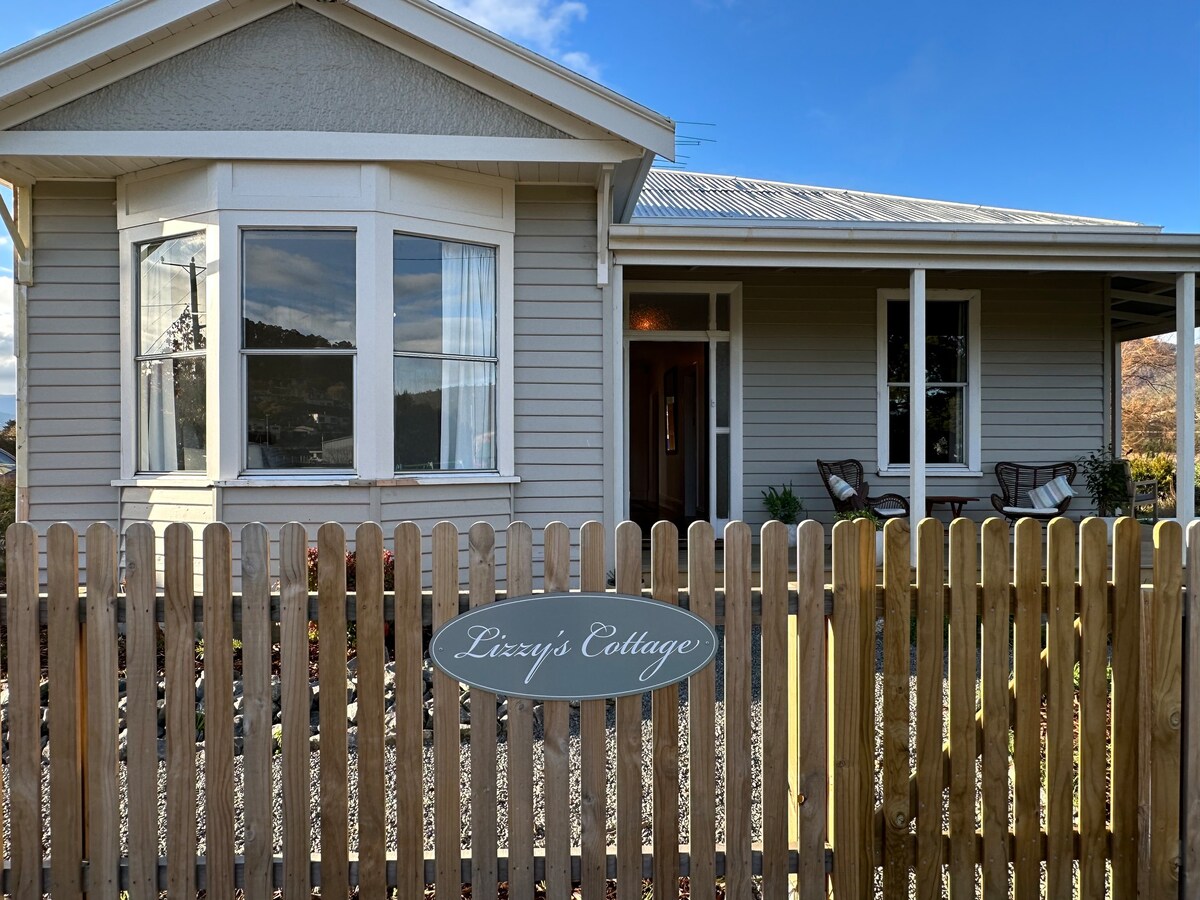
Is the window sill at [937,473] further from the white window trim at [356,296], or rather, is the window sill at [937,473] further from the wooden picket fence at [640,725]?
the wooden picket fence at [640,725]

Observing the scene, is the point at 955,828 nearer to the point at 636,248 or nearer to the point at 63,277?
the point at 636,248

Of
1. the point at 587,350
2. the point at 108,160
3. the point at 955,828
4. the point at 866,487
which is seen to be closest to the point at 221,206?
the point at 108,160

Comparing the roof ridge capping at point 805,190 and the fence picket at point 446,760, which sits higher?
the roof ridge capping at point 805,190

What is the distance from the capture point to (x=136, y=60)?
5.36 metres

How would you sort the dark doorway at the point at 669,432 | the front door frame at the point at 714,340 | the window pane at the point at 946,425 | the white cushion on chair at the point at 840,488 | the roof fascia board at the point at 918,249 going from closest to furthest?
the roof fascia board at the point at 918,249 < the white cushion on chair at the point at 840,488 < the front door frame at the point at 714,340 < the window pane at the point at 946,425 < the dark doorway at the point at 669,432

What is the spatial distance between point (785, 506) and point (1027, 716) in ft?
18.7

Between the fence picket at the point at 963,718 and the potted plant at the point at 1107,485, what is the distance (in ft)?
22.9

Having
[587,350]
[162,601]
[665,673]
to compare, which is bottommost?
[665,673]

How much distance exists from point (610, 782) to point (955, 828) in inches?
62.5

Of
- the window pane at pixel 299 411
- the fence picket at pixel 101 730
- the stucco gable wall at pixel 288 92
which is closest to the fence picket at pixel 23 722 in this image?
the fence picket at pixel 101 730

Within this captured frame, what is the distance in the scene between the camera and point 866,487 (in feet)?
25.9

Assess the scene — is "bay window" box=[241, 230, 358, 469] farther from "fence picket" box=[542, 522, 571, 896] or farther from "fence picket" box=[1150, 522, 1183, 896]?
"fence picket" box=[1150, 522, 1183, 896]

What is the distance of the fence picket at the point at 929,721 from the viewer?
2.30 meters

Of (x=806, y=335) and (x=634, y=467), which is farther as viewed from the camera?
(x=634, y=467)
